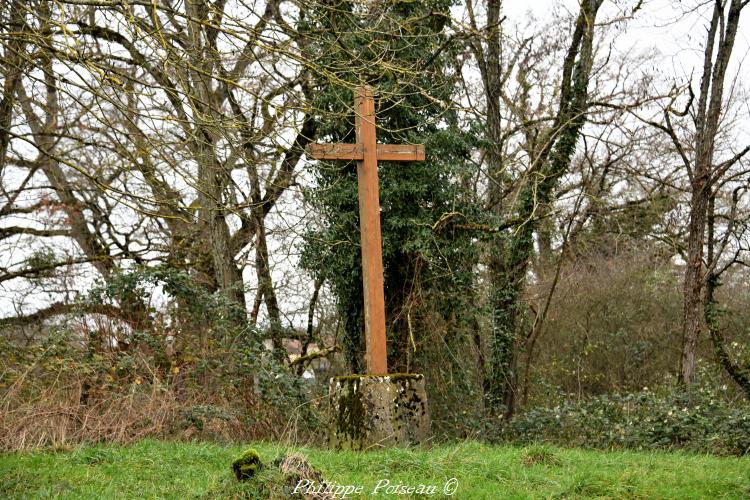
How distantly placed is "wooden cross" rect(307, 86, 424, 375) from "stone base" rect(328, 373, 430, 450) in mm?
278

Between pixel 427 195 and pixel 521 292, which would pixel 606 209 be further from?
pixel 427 195

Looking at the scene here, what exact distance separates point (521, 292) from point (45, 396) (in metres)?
7.28

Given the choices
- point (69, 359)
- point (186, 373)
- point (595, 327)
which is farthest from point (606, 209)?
point (69, 359)

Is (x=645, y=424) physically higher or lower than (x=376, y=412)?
lower

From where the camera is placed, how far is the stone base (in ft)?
26.5

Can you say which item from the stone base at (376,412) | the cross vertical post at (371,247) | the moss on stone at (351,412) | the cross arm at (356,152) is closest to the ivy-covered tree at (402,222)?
the cross arm at (356,152)

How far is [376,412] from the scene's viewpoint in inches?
319

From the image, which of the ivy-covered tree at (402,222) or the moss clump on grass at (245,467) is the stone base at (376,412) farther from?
the moss clump on grass at (245,467)

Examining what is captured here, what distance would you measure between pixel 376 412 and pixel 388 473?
6.39 ft

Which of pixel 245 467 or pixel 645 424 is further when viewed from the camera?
pixel 645 424

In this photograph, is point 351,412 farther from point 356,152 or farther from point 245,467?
point 245,467

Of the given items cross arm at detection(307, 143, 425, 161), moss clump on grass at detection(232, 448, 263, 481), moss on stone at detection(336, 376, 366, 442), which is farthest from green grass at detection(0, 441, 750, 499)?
cross arm at detection(307, 143, 425, 161)

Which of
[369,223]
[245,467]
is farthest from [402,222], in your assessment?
[245,467]

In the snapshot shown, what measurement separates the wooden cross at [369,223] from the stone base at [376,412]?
28 cm
